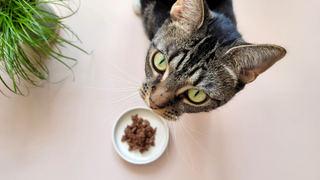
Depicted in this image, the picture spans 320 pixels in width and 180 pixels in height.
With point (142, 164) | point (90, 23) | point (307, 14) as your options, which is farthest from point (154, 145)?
point (307, 14)

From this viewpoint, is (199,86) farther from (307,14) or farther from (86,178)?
(86,178)

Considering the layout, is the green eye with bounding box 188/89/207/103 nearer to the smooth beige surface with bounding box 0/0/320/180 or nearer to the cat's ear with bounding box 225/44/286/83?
the cat's ear with bounding box 225/44/286/83

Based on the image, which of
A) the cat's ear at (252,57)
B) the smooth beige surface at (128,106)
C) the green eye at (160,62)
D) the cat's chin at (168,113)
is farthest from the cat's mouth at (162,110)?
the smooth beige surface at (128,106)

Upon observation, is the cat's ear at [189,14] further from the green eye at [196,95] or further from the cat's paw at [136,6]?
the cat's paw at [136,6]

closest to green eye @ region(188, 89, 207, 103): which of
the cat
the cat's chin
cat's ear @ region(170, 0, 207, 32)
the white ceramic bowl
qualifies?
the cat

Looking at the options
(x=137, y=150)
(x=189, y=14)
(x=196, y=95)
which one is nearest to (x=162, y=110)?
(x=196, y=95)

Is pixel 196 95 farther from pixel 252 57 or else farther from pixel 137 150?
pixel 137 150
